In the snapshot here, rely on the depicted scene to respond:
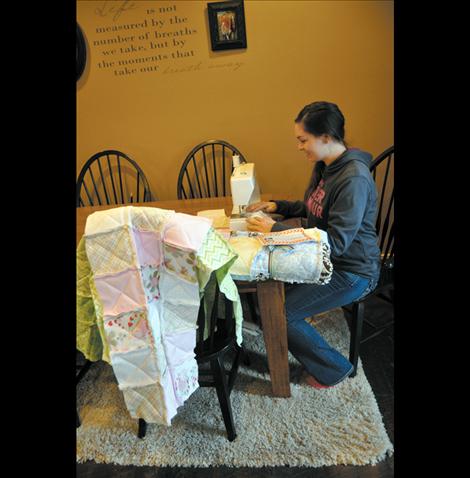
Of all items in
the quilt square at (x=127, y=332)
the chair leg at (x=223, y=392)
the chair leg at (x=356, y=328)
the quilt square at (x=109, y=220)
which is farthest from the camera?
the chair leg at (x=356, y=328)

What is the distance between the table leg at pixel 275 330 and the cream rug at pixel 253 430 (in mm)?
91

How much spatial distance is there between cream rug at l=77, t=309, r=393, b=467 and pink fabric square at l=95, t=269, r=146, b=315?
71 centimetres

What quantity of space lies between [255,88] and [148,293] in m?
1.73

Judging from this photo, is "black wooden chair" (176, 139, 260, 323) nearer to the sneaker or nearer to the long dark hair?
the long dark hair

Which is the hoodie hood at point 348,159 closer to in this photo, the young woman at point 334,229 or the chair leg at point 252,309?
the young woman at point 334,229

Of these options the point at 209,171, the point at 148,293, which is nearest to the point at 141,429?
the point at 148,293

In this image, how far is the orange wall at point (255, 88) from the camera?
219cm

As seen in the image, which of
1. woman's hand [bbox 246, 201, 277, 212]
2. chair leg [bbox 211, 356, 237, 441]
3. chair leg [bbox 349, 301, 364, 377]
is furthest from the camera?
woman's hand [bbox 246, 201, 277, 212]

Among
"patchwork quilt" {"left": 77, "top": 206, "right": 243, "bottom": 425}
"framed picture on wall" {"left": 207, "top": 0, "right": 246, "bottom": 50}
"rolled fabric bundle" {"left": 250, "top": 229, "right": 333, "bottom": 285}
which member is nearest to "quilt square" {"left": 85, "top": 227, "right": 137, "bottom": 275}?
"patchwork quilt" {"left": 77, "top": 206, "right": 243, "bottom": 425}

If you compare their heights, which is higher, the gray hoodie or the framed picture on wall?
the framed picture on wall

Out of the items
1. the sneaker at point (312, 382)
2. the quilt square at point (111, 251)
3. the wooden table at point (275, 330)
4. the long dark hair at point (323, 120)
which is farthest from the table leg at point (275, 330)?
the long dark hair at point (323, 120)

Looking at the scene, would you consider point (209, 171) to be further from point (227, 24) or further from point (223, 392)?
point (223, 392)

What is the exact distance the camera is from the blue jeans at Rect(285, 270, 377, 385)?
4.77 feet

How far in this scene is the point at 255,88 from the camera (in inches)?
91.8
